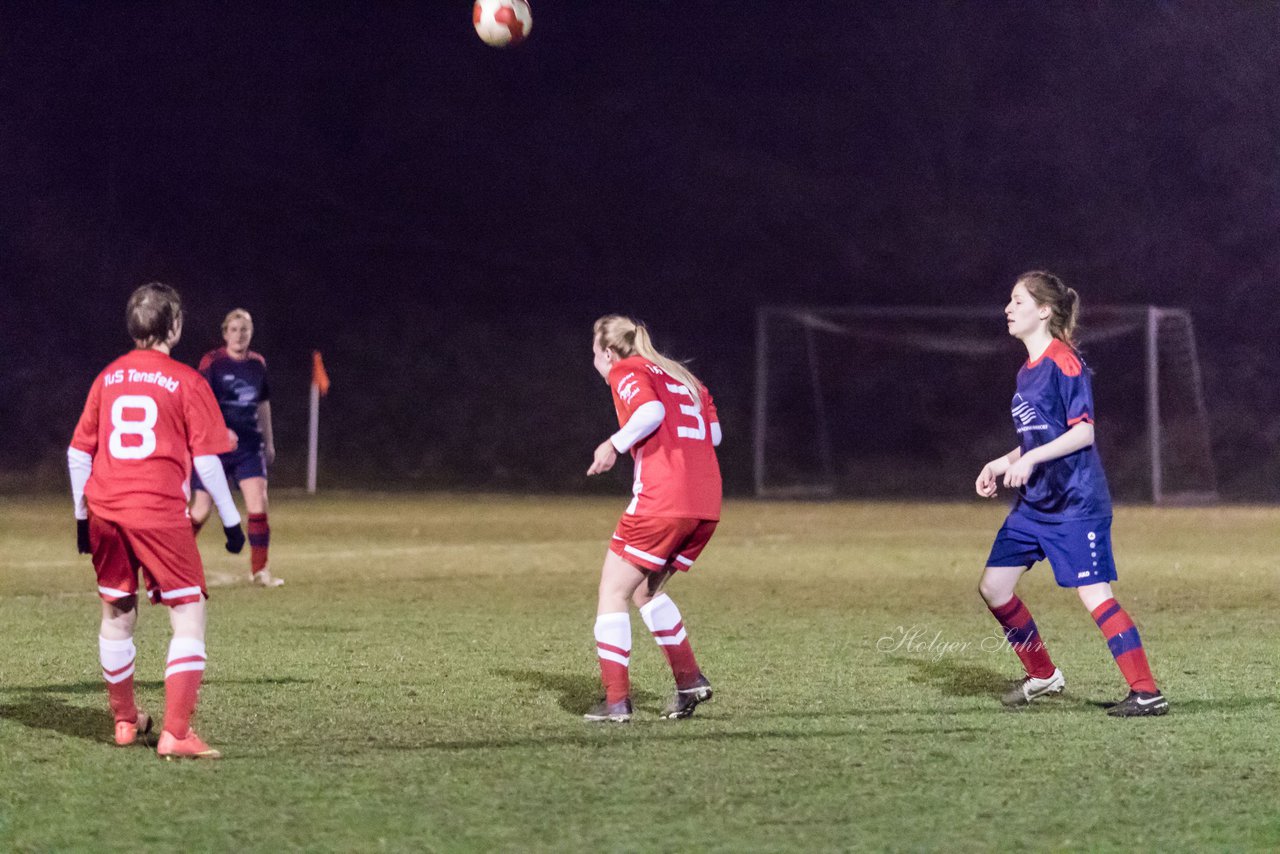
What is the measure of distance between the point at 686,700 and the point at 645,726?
28 centimetres

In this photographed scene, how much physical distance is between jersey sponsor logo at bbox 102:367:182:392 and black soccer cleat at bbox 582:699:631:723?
78.0 inches

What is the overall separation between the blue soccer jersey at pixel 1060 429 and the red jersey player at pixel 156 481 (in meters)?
3.02

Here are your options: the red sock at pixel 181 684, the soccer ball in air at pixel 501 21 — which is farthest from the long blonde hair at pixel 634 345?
the soccer ball in air at pixel 501 21

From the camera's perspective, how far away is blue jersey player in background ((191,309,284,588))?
10.9 meters

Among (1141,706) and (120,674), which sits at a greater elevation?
(120,674)

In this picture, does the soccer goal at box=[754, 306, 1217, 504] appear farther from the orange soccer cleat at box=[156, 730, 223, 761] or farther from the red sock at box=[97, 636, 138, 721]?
the orange soccer cleat at box=[156, 730, 223, 761]

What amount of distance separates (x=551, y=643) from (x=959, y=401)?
1902cm

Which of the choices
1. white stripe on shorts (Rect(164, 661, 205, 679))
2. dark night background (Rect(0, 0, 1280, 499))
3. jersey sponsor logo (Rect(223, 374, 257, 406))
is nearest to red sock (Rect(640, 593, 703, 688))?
white stripe on shorts (Rect(164, 661, 205, 679))

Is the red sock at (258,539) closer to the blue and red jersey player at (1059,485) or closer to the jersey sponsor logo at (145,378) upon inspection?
the jersey sponsor logo at (145,378)

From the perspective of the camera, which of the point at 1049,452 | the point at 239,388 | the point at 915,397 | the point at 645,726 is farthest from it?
the point at 915,397

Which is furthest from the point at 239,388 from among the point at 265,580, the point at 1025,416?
the point at 1025,416

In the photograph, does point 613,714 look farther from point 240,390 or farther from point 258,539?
point 240,390

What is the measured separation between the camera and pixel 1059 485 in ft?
20.7

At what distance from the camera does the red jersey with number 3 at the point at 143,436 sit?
5.35 meters
